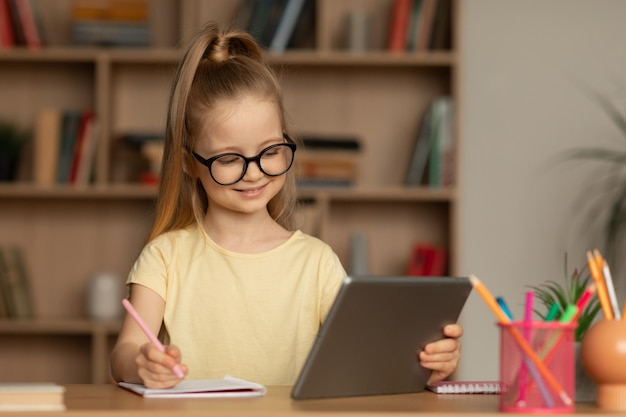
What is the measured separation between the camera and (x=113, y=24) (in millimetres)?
3631

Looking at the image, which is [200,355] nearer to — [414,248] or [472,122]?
[414,248]

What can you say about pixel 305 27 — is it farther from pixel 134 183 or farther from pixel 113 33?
pixel 134 183

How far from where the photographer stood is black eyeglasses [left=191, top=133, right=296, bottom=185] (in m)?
1.54

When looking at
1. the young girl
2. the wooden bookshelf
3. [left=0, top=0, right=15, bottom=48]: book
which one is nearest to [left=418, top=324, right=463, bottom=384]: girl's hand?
the young girl

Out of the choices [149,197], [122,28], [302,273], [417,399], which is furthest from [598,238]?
[417,399]

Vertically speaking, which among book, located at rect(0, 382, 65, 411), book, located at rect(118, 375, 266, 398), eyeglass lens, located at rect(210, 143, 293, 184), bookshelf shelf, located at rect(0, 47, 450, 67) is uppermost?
bookshelf shelf, located at rect(0, 47, 450, 67)

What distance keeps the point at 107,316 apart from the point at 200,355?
6.92 feet

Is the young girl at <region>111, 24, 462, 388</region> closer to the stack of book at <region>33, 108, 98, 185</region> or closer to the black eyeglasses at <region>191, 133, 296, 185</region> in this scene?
the black eyeglasses at <region>191, 133, 296, 185</region>

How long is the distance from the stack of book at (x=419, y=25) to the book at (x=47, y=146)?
1.22m

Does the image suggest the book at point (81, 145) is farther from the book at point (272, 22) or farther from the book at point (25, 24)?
the book at point (272, 22)

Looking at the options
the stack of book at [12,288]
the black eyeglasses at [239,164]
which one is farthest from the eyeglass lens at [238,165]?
the stack of book at [12,288]

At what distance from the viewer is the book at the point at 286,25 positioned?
3.55 metres

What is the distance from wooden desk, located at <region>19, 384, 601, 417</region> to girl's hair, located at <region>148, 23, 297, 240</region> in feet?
1.59

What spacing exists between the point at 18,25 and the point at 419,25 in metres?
1.42
